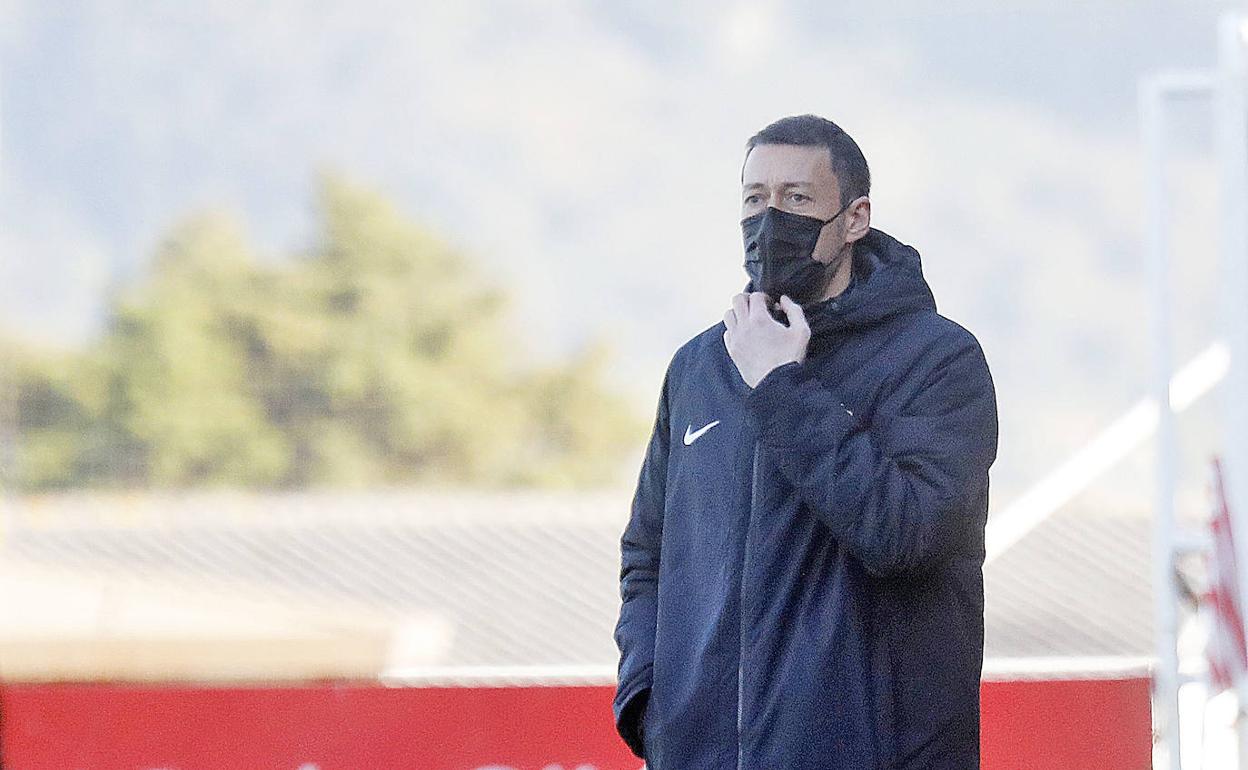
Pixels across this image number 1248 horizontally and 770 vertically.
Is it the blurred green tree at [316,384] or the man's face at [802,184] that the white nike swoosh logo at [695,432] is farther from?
the blurred green tree at [316,384]

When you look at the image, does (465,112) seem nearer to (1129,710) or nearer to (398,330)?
(398,330)

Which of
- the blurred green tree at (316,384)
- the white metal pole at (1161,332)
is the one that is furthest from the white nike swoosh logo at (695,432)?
the blurred green tree at (316,384)

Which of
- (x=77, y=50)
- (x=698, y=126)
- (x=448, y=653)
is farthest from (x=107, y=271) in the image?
(x=448, y=653)

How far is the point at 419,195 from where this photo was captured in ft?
95.2

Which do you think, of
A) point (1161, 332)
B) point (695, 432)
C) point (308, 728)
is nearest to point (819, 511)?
point (695, 432)

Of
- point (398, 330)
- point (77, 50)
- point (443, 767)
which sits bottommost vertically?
point (398, 330)

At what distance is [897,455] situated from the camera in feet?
6.03

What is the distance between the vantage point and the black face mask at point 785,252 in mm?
1979

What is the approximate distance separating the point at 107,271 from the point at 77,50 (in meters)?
4.28

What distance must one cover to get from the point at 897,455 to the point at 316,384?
25.6 metres

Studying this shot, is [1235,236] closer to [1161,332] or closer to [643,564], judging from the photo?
[1161,332]

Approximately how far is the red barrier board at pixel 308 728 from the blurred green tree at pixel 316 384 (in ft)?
78.4

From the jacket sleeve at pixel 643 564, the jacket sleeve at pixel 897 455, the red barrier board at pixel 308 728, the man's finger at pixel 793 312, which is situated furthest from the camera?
the red barrier board at pixel 308 728

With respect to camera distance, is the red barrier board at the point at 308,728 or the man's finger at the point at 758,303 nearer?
the man's finger at the point at 758,303
